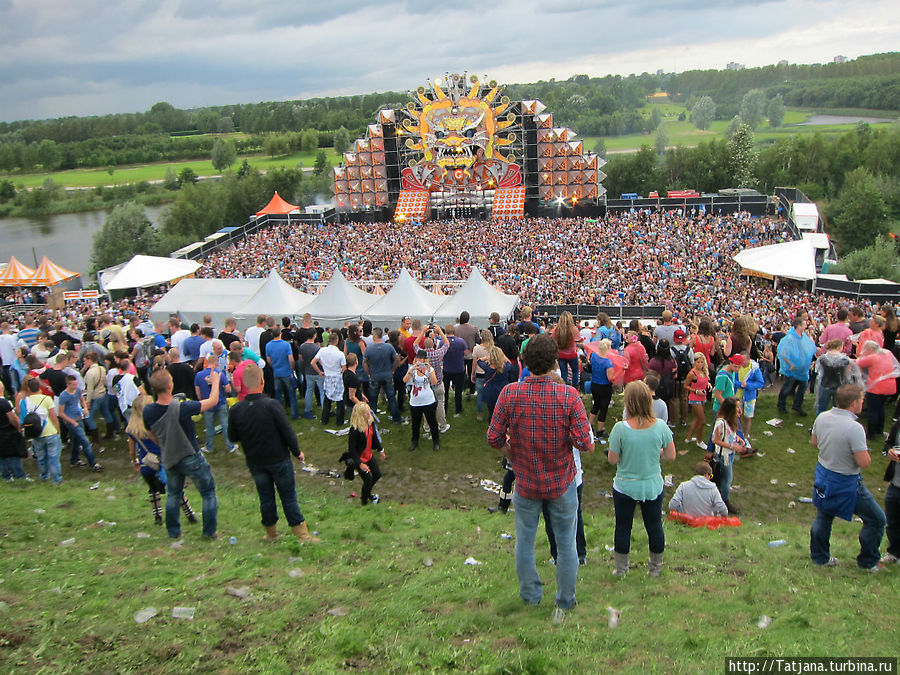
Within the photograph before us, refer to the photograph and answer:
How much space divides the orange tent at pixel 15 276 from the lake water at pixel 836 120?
137875 millimetres

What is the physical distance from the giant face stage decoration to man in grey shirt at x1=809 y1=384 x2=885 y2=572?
37.6 m

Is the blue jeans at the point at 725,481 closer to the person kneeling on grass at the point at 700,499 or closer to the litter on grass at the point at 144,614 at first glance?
the person kneeling on grass at the point at 700,499

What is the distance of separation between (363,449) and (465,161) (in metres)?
36.2

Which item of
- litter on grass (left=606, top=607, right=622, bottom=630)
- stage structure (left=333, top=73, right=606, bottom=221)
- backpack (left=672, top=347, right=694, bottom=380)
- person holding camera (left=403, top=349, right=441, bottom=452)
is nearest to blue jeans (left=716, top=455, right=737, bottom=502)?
backpack (left=672, top=347, right=694, bottom=380)

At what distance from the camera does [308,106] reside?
142125 millimetres

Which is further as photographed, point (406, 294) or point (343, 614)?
point (406, 294)

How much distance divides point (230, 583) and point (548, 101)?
150 meters

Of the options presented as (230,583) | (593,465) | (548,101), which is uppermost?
(548,101)

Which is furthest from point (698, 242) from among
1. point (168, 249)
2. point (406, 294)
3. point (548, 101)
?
point (548, 101)

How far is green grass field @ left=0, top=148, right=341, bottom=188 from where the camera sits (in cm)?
9724

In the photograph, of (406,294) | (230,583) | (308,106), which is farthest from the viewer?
(308,106)

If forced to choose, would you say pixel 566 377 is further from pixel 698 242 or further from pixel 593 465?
pixel 698 242

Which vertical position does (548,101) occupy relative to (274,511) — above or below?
above

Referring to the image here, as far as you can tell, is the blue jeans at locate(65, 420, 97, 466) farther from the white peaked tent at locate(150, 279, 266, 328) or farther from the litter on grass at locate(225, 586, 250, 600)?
the white peaked tent at locate(150, 279, 266, 328)
